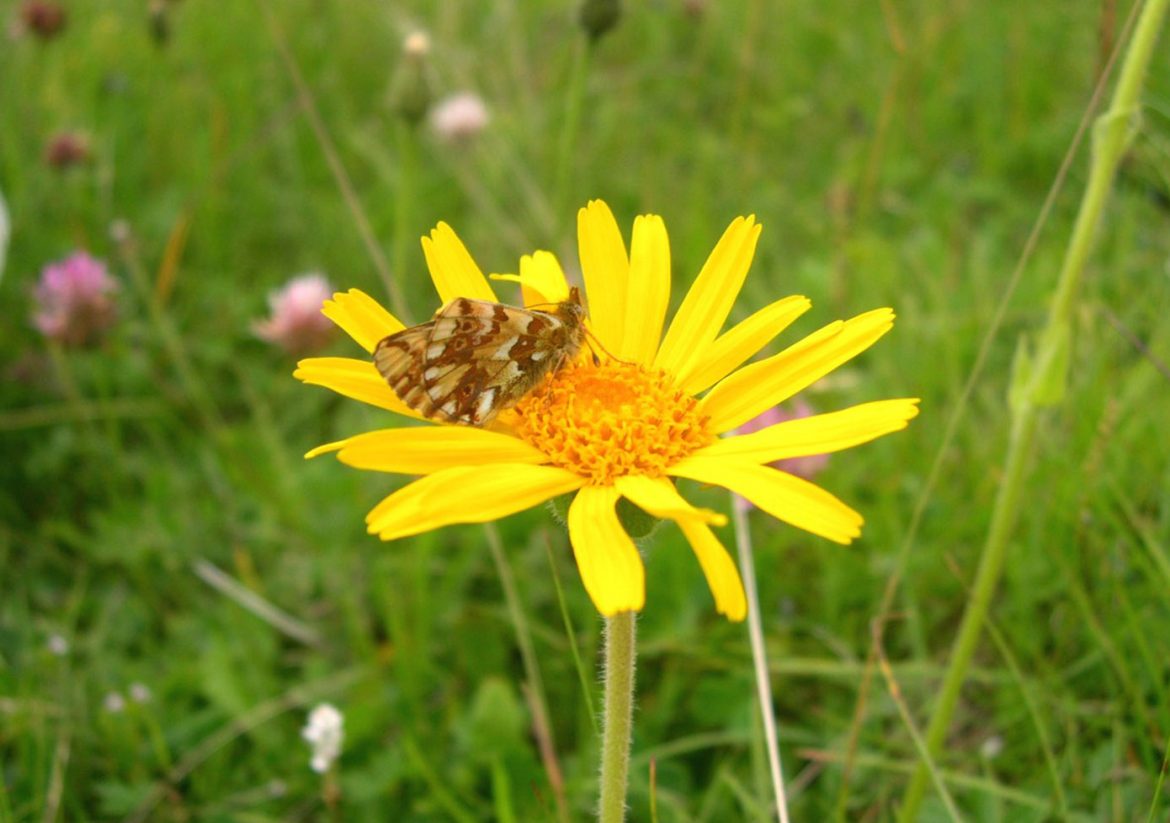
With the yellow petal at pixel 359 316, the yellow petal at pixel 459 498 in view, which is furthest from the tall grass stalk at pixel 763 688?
the yellow petal at pixel 359 316

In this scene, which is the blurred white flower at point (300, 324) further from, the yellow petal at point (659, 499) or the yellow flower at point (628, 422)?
the yellow petal at point (659, 499)

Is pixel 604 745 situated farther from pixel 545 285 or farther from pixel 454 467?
pixel 545 285

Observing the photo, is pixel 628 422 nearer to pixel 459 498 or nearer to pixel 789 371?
pixel 789 371

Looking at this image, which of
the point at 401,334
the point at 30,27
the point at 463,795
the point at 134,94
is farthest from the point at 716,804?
the point at 134,94

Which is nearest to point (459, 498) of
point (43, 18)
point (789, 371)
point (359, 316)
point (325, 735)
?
point (359, 316)

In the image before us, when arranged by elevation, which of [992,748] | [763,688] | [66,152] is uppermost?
[66,152]

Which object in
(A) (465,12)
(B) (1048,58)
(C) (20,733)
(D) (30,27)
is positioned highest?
(A) (465,12)

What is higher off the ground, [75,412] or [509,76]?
[509,76]
